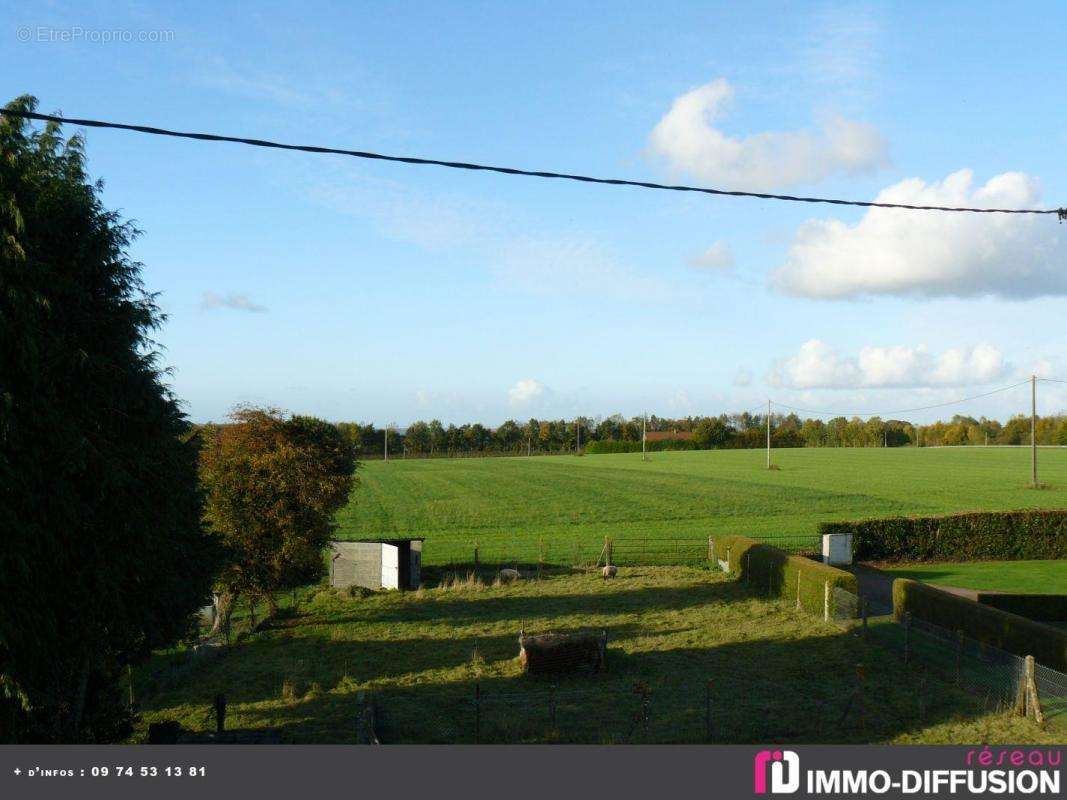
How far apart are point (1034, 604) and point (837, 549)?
12880mm

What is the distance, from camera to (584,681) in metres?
19.0

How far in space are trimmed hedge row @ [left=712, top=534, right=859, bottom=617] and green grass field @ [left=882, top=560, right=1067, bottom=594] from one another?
900 cm

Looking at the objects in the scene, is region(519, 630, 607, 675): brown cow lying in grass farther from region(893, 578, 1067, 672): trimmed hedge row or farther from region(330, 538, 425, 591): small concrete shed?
region(330, 538, 425, 591): small concrete shed

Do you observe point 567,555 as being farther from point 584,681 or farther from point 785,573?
point 584,681

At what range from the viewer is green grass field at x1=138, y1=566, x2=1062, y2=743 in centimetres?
1485

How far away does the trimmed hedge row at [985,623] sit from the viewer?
18938 mm

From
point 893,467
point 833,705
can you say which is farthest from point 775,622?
point 893,467

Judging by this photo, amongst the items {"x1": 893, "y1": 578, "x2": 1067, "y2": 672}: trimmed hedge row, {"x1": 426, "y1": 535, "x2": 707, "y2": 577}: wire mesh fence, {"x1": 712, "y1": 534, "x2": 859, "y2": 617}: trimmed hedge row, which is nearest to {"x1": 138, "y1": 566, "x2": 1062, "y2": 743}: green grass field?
{"x1": 712, "y1": 534, "x2": 859, "y2": 617}: trimmed hedge row
